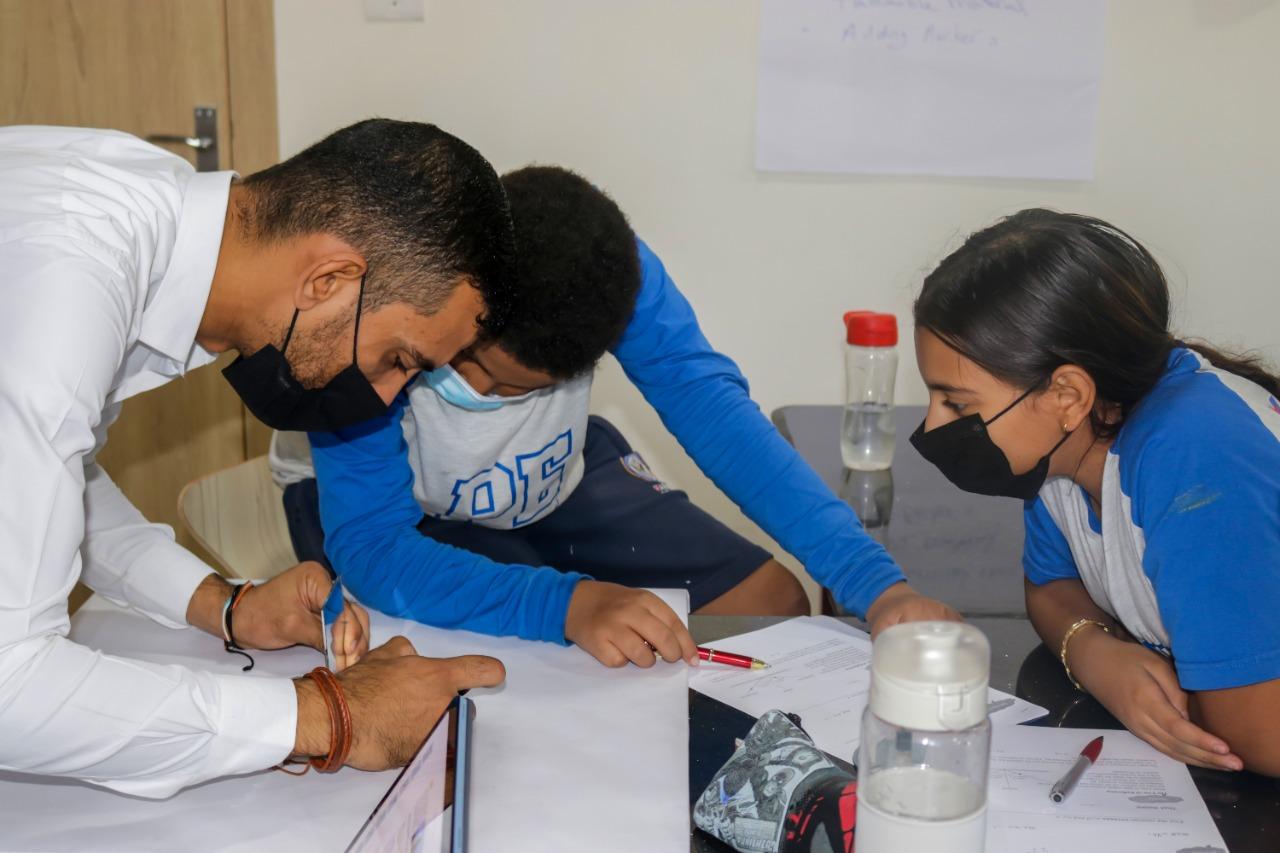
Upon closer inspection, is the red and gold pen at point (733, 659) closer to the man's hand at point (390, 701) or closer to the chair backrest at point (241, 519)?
the man's hand at point (390, 701)

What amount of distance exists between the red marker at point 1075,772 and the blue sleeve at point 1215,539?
0.32 ft

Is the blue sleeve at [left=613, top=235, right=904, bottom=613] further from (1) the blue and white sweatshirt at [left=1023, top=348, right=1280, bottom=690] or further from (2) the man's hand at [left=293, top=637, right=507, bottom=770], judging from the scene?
(2) the man's hand at [left=293, top=637, right=507, bottom=770]

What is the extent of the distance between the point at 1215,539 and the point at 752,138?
1.76 m

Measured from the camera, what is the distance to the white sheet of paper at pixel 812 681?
3.35 ft

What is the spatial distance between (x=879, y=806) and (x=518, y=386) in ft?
2.78

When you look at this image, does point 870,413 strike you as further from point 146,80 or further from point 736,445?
point 146,80

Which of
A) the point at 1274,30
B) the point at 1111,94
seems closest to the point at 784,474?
the point at 1111,94

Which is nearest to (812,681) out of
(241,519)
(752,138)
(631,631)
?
(631,631)

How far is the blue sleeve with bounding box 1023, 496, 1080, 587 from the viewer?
1274 mm

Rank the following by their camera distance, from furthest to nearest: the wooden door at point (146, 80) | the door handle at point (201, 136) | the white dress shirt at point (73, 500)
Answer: the door handle at point (201, 136) < the wooden door at point (146, 80) < the white dress shirt at point (73, 500)

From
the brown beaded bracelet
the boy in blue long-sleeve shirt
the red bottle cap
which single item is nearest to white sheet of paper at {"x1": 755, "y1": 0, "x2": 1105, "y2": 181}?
the red bottle cap

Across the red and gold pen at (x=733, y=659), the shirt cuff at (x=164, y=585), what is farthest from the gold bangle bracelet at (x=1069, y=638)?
the shirt cuff at (x=164, y=585)

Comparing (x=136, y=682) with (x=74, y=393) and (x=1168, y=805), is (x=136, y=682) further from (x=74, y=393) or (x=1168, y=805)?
(x=1168, y=805)

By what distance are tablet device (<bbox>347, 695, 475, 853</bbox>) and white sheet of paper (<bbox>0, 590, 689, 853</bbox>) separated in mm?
57
